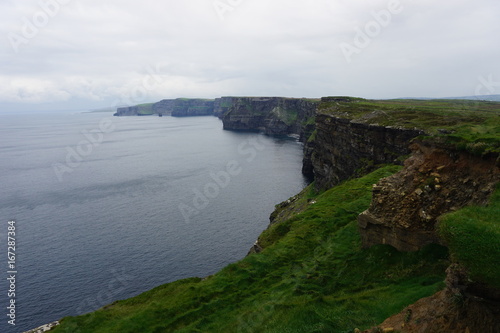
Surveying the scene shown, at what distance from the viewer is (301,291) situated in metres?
24.2

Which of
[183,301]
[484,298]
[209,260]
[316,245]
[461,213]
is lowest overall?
[209,260]

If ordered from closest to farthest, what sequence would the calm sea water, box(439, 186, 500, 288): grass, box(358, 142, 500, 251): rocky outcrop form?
box(439, 186, 500, 288): grass < box(358, 142, 500, 251): rocky outcrop < the calm sea water

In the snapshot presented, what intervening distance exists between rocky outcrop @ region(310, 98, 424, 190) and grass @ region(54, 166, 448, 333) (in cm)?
2839

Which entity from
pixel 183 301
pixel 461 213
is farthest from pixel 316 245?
pixel 461 213

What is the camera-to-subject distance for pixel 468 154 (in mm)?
20844

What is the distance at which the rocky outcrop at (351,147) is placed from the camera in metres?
62.0

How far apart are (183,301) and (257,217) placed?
167 feet

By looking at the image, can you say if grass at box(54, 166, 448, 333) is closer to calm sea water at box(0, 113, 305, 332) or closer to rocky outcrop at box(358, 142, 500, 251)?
rocky outcrop at box(358, 142, 500, 251)

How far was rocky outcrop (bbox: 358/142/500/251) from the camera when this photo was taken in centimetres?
1981

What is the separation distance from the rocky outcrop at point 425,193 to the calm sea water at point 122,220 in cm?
3779

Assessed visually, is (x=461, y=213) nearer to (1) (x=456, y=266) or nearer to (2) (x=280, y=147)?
(1) (x=456, y=266)

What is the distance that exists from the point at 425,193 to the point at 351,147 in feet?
→ 189

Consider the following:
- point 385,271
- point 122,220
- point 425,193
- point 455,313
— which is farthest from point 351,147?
point 455,313

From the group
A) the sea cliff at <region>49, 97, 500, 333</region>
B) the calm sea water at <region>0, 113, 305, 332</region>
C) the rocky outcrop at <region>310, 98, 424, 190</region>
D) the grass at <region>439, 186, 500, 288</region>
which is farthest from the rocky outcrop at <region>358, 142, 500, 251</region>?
the calm sea water at <region>0, 113, 305, 332</region>
